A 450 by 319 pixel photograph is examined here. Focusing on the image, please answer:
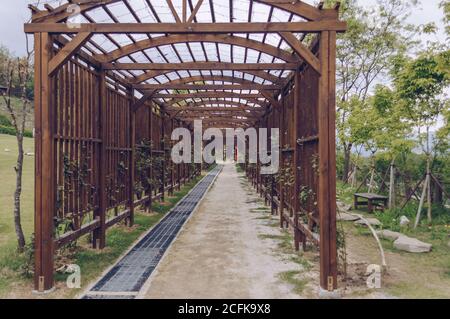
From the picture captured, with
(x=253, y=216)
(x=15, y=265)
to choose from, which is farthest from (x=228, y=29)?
(x=253, y=216)

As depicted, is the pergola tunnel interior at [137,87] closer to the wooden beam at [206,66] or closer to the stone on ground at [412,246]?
the wooden beam at [206,66]

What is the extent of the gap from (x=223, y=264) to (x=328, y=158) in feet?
7.80

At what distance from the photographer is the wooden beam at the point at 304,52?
4.63m

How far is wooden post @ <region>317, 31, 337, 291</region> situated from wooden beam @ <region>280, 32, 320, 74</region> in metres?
0.10

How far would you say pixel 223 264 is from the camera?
567 cm

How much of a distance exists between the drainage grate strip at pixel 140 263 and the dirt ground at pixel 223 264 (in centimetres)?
18

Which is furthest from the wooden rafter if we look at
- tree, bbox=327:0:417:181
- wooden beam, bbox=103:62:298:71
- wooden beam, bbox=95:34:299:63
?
tree, bbox=327:0:417:181

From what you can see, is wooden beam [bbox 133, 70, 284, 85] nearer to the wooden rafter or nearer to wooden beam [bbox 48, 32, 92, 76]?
the wooden rafter

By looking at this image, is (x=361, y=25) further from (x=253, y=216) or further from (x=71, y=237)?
(x=71, y=237)

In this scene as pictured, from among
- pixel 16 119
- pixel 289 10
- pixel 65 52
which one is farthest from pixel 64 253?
pixel 289 10

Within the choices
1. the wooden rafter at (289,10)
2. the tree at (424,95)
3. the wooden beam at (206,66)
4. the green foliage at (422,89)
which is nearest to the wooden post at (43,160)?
the wooden rafter at (289,10)

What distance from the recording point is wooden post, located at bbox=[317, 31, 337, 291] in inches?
178

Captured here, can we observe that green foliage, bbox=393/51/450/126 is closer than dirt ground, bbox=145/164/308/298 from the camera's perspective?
No
